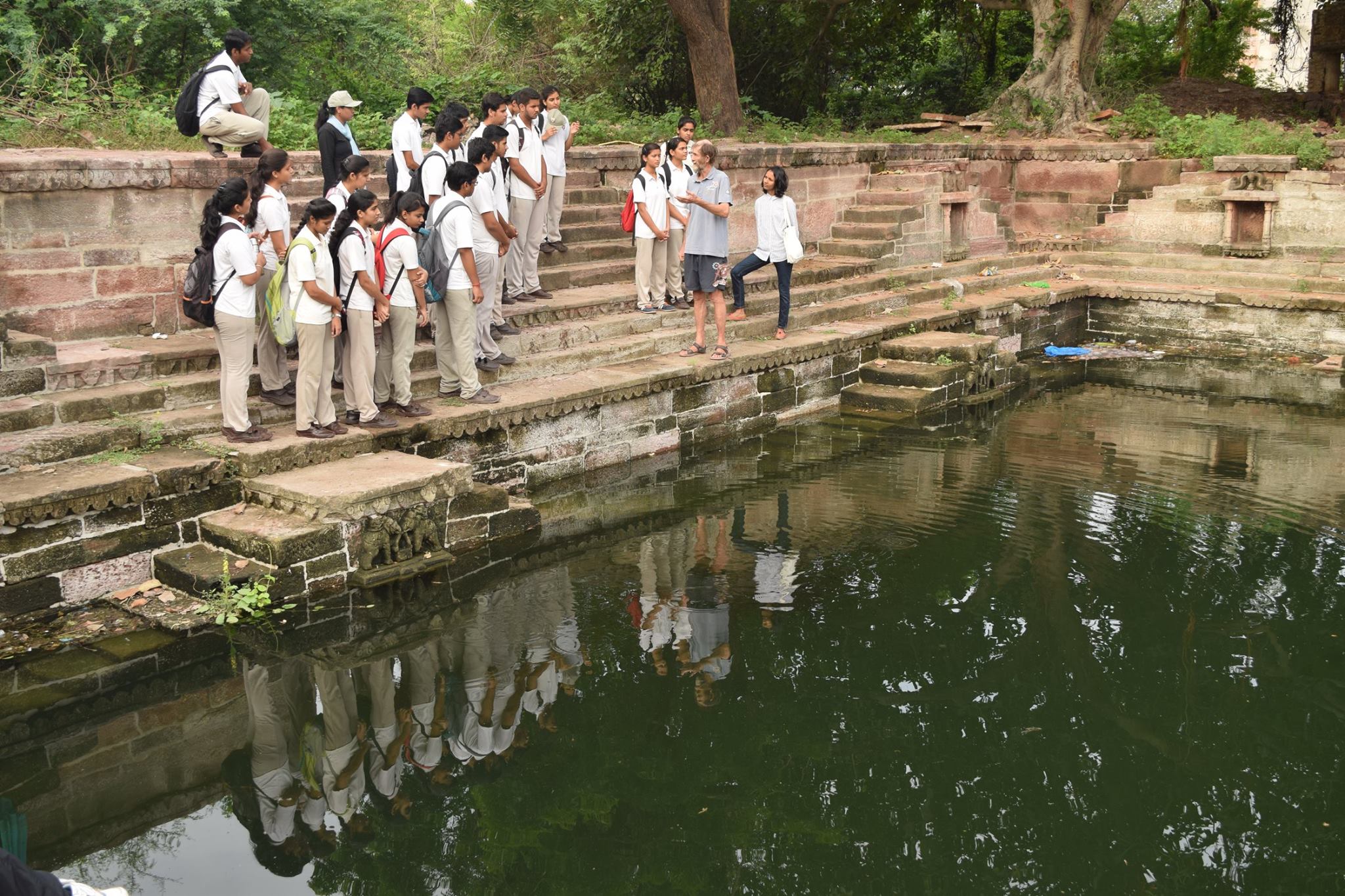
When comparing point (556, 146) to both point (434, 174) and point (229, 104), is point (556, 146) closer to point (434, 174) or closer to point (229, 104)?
point (434, 174)

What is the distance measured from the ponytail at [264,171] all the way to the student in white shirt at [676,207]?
3.93m

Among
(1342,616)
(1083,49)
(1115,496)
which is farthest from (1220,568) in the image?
(1083,49)

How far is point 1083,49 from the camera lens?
1836 cm

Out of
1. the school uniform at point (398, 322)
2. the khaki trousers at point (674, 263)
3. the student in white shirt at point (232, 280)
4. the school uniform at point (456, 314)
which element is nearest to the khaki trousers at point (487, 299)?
the school uniform at point (456, 314)

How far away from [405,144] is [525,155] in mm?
1078

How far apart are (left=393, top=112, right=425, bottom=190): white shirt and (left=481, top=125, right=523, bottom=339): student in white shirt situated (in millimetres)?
497

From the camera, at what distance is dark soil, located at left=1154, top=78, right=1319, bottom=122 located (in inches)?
770

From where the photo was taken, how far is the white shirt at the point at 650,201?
10.5m

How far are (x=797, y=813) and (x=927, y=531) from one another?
11.2ft

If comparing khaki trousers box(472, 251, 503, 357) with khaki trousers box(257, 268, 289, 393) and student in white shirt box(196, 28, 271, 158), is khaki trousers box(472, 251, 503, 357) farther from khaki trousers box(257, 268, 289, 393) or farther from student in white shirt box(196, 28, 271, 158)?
student in white shirt box(196, 28, 271, 158)

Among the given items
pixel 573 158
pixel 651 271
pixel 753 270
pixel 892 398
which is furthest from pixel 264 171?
pixel 892 398

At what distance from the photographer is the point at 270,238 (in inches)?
298

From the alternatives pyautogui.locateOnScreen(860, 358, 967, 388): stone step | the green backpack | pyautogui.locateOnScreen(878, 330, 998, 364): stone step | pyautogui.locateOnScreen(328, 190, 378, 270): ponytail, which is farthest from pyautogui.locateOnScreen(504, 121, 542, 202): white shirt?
pyautogui.locateOnScreen(878, 330, 998, 364): stone step

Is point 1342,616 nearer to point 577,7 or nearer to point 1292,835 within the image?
point 1292,835
